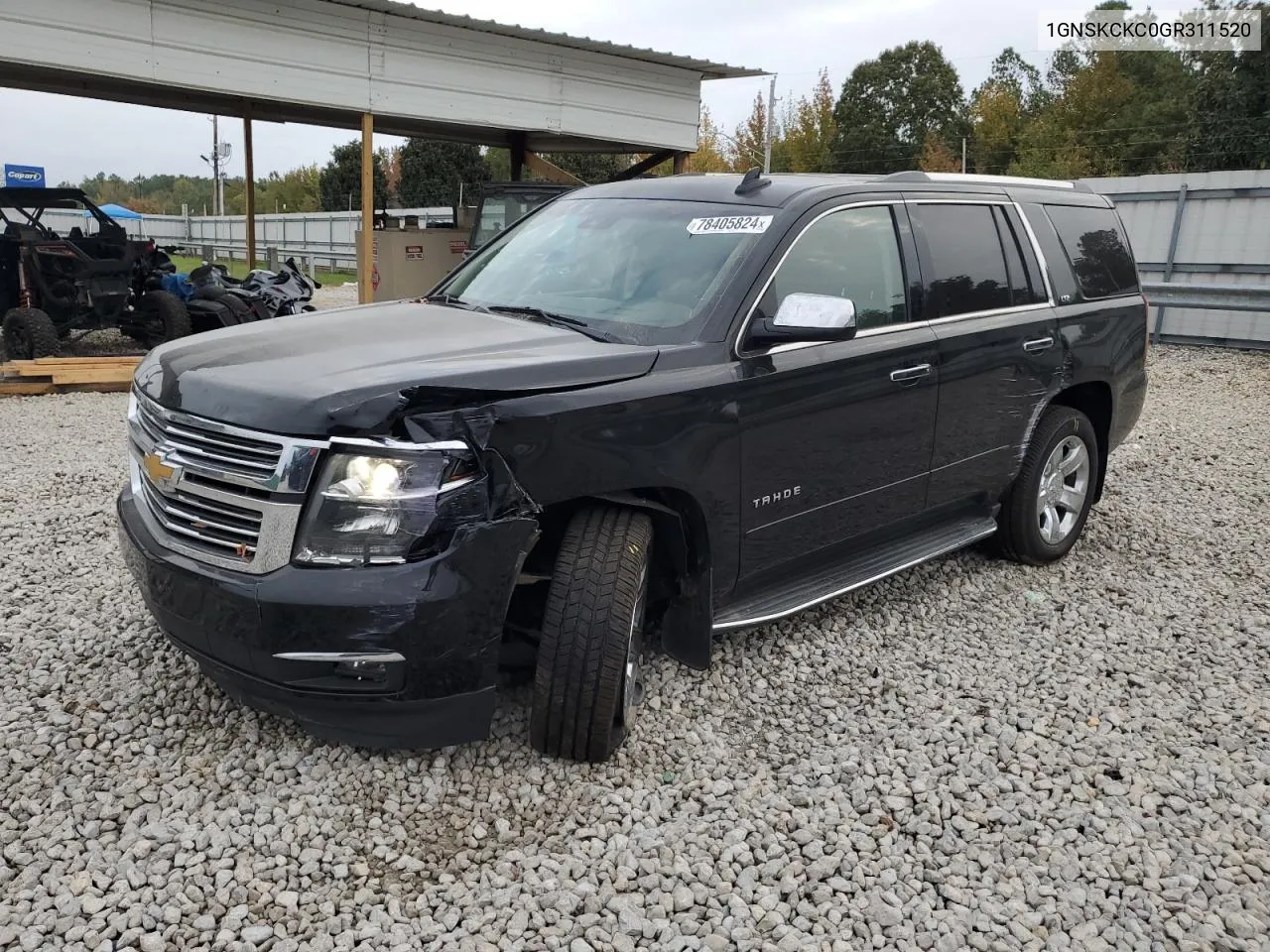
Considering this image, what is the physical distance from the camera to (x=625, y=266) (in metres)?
3.91

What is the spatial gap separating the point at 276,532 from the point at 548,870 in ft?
3.95

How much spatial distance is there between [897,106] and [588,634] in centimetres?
5936

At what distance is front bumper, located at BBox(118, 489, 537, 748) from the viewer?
272 centimetres

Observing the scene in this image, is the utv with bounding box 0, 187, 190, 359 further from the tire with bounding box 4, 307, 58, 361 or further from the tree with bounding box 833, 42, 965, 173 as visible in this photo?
the tree with bounding box 833, 42, 965, 173

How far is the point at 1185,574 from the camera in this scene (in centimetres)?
532

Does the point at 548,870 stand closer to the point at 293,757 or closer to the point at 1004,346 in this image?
the point at 293,757

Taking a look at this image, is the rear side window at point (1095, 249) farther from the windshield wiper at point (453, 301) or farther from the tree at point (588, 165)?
the tree at point (588, 165)

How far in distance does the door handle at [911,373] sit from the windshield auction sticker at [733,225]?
832 mm

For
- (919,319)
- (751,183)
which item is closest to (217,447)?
(751,183)

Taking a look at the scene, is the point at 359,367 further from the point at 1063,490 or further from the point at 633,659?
the point at 1063,490

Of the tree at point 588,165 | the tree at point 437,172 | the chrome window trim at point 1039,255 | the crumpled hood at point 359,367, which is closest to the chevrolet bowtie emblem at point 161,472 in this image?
the crumpled hood at point 359,367

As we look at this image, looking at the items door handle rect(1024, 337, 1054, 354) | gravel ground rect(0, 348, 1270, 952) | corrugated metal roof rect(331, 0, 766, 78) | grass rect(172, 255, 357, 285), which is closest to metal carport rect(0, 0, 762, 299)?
corrugated metal roof rect(331, 0, 766, 78)

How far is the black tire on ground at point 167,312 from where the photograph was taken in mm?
11273

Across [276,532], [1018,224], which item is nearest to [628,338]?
[276,532]
